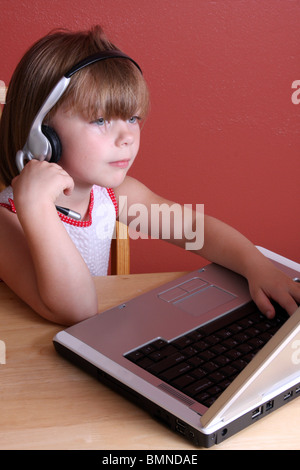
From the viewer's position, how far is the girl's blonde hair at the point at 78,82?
108cm

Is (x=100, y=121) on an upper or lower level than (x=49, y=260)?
upper

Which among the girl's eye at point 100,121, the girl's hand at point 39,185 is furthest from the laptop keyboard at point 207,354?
the girl's eye at point 100,121

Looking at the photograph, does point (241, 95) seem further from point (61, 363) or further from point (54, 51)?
point (61, 363)

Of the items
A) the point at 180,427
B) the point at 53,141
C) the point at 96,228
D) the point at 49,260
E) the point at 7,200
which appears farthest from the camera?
the point at 96,228

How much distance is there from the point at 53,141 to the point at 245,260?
34 centimetres

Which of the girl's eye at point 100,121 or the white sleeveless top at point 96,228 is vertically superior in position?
the girl's eye at point 100,121

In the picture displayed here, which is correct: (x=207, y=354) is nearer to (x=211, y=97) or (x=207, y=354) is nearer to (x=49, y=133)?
(x=49, y=133)

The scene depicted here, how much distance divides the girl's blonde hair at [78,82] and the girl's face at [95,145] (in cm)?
1

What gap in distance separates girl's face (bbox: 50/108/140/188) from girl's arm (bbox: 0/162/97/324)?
9 centimetres

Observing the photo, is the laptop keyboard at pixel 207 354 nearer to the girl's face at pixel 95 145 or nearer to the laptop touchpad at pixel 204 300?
the laptop touchpad at pixel 204 300

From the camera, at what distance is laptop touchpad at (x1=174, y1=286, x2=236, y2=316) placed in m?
0.97

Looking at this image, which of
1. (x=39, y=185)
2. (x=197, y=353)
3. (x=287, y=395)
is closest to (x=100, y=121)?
(x=39, y=185)

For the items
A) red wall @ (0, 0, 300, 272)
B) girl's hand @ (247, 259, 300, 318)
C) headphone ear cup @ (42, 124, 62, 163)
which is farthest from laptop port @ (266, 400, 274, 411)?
red wall @ (0, 0, 300, 272)

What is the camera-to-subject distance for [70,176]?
3.60ft
